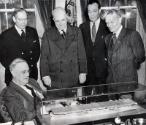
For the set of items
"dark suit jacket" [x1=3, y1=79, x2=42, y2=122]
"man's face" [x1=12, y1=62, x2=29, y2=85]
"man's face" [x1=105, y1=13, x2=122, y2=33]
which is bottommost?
"dark suit jacket" [x1=3, y1=79, x2=42, y2=122]

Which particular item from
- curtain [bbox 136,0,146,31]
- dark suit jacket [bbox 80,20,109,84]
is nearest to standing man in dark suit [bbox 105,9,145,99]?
dark suit jacket [bbox 80,20,109,84]

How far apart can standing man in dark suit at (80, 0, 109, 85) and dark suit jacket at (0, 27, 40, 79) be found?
0.91 metres

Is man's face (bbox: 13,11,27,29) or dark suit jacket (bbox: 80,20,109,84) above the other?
man's face (bbox: 13,11,27,29)

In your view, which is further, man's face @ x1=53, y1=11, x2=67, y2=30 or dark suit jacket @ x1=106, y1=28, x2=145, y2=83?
dark suit jacket @ x1=106, y1=28, x2=145, y2=83

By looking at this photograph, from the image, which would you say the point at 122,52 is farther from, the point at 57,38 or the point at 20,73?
the point at 20,73

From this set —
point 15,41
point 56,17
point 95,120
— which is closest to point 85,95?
point 95,120

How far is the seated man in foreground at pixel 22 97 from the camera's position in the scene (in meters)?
2.49

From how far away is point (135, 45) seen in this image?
4.00 m

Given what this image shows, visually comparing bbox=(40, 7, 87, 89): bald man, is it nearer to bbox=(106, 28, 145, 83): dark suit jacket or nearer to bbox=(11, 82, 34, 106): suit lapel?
bbox=(106, 28, 145, 83): dark suit jacket

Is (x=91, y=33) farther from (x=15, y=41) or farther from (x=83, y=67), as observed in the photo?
(x=15, y=41)

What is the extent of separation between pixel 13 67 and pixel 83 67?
57.5 inches

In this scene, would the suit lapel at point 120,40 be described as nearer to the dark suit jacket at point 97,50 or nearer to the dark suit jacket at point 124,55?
the dark suit jacket at point 124,55

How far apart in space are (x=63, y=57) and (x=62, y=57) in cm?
2

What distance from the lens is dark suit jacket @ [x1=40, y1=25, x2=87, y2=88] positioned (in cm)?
388
